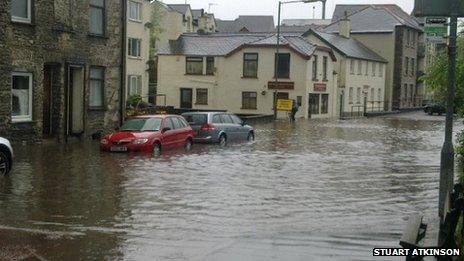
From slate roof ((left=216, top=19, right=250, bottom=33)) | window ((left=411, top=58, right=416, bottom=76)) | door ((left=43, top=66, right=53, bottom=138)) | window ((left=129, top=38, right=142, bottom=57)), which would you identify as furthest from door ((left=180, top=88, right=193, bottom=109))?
slate roof ((left=216, top=19, right=250, bottom=33))

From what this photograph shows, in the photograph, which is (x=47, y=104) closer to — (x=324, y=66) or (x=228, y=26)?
(x=324, y=66)

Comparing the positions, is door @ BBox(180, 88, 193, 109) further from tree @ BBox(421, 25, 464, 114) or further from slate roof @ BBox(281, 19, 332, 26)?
slate roof @ BBox(281, 19, 332, 26)

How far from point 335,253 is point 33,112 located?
18223 millimetres

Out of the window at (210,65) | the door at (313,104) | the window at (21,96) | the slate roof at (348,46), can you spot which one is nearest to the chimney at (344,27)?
the slate roof at (348,46)

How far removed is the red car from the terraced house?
96.6 ft

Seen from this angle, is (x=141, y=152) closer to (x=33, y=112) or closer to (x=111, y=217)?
(x=33, y=112)

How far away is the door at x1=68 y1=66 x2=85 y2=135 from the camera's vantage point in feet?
89.9

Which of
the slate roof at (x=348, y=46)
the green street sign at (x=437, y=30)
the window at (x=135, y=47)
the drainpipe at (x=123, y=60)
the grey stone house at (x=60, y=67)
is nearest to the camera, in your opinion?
the green street sign at (x=437, y=30)

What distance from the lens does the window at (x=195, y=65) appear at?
58.7 m

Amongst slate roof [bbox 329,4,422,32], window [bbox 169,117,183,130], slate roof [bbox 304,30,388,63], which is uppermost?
slate roof [bbox 329,4,422,32]

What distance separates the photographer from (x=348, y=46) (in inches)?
2726

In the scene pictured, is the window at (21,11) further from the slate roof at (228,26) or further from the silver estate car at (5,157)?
the slate roof at (228,26)

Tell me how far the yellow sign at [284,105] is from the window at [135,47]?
13.6 m

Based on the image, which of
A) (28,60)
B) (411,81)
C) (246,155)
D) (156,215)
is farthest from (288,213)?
(411,81)
